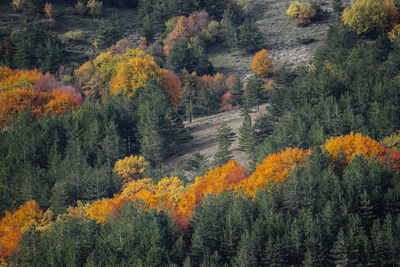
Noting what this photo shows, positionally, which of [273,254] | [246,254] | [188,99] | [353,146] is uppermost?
[188,99]

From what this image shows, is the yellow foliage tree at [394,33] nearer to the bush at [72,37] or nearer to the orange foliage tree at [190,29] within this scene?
the orange foliage tree at [190,29]

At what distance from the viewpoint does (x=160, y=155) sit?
383 feet

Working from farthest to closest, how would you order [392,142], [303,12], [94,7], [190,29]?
[94,7], [190,29], [303,12], [392,142]

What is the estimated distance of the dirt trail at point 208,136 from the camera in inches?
4462

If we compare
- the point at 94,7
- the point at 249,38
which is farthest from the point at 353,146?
the point at 94,7

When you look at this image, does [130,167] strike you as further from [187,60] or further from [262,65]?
[262,65]

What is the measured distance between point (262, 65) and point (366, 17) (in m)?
31.0

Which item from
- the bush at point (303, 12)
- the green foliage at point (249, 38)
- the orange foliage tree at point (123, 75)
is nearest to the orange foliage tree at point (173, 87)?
the orange foliage tree at point (123, 75)

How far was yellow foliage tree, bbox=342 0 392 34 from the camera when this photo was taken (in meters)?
158

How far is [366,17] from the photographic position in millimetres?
158250

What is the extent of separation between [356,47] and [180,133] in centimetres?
5322

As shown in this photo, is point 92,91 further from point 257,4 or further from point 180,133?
point 257,4

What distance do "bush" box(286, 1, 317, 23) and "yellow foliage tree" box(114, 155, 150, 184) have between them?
273 feet

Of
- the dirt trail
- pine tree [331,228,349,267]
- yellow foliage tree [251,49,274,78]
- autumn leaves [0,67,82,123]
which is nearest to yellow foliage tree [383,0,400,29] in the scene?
yellow foliage tree [251,49,274,78]
